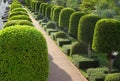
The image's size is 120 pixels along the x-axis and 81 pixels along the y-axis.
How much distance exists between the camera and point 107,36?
20391mm

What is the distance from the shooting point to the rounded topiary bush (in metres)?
11.7

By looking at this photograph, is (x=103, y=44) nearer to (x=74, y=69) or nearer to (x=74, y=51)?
(x=74, y=69)

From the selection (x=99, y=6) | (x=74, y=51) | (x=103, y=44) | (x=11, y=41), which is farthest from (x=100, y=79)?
(x=99, y=6)

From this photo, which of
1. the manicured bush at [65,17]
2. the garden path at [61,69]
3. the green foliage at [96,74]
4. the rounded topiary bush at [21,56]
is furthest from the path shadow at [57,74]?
the manicured bush at [65,17]

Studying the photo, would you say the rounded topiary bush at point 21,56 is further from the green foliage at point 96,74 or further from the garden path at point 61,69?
the garden path at point 61,69

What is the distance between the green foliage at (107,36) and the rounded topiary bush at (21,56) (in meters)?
9.02

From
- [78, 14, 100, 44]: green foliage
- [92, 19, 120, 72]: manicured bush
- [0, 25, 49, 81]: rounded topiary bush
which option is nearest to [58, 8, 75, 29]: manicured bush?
[78, 14, 100, 44]: green foliage

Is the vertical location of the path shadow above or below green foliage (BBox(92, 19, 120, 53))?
below

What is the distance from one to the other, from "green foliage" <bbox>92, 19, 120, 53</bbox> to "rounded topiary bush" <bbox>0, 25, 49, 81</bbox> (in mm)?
9019

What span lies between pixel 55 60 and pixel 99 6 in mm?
26941

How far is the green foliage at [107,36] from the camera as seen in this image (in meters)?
20.3

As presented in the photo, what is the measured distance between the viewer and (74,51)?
2669cm

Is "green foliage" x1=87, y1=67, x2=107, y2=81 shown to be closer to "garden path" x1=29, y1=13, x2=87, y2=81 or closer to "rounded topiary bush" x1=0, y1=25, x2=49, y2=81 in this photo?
"garden path" x1=29, y1=13, x2=87, y2=81

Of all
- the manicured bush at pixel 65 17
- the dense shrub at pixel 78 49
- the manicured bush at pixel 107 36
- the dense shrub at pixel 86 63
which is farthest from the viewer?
the manicured bush at pixel 65 17
